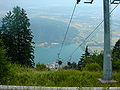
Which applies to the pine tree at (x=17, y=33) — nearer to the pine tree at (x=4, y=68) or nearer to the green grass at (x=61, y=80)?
the green grass at (x=61, y=80)

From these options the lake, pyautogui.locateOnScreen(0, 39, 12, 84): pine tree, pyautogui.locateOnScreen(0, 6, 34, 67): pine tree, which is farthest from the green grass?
the lake

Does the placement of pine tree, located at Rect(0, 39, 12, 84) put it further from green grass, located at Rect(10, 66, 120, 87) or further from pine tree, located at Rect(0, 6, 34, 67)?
pine tree, located at Rect(0, 6, 34, 67)

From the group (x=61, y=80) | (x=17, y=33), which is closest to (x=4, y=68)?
(x=61, y=80)

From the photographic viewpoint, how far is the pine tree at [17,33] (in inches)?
1607

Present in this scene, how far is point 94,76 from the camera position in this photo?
376 inches

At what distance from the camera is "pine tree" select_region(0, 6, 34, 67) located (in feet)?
134

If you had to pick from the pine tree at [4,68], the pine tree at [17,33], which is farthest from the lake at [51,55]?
the pine tree at [4,68]

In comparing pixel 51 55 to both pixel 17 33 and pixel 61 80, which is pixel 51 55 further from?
pixel 61 80

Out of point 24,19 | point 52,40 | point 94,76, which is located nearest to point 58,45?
point 52,40

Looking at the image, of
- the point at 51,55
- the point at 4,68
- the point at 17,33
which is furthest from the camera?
the point at 51,55

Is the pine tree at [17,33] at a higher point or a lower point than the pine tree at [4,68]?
higher

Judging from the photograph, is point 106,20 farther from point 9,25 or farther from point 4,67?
point 9,25

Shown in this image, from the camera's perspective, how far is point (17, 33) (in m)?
42.1

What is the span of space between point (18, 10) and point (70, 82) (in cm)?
3455
